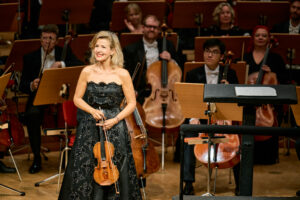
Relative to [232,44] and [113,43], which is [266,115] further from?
[113,43]

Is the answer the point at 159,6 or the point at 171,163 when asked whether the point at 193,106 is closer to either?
the point at 171,163

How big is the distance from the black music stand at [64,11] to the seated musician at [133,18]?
1.39 ft

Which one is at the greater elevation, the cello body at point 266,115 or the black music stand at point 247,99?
the black music stand at point 247,99

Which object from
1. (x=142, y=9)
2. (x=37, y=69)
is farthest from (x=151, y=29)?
(x=37, y=69)

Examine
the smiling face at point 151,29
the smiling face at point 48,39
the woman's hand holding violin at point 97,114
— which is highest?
the smiling face at point 151,29

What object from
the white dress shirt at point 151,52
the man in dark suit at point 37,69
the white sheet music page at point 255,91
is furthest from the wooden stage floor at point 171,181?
the white sheet music page at point 255,91

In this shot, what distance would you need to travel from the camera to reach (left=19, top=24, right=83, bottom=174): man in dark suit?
498cm

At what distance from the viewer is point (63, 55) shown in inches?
198

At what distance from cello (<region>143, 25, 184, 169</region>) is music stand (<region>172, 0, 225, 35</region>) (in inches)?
36.2

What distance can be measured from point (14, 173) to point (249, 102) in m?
3.12

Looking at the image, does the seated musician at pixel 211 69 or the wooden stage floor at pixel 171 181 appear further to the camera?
the seated musician at pixel 211 69

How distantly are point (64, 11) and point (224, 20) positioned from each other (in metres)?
1.67

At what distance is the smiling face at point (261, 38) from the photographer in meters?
5.30

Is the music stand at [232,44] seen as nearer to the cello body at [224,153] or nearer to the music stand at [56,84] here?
the cello body at [224,153]
